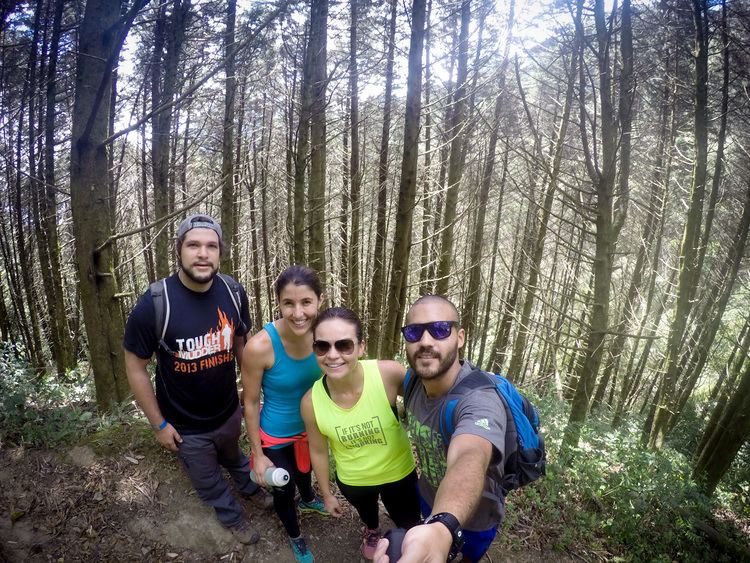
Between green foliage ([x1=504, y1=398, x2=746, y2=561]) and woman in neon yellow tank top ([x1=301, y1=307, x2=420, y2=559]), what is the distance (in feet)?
6.63

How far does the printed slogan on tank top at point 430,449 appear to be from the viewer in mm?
2043

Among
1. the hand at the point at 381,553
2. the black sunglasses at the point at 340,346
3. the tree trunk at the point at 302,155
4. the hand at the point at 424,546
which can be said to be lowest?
the hand at the point at 381,553

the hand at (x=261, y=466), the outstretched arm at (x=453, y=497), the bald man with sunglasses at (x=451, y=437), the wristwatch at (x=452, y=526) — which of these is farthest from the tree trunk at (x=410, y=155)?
the wristwatch at (x=452, y=526)

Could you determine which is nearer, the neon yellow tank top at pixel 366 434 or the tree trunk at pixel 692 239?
the neon yellow tank top at pixel 366 434

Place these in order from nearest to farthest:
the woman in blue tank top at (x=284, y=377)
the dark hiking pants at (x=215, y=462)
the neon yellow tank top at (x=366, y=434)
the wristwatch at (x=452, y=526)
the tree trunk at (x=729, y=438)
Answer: the wristwatch at (x=452, y=526) < the neon yellow tank top at (x=366, y=434) < the woman in blue tank top at (x=284, y=377) < the dark hiking pants at (x=215, y=462) < the tree trunk at (x=729, y=438)

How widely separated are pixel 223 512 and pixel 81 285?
A: 2460mm

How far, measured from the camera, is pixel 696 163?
722 centimetres

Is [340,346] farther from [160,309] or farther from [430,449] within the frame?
[160,309]

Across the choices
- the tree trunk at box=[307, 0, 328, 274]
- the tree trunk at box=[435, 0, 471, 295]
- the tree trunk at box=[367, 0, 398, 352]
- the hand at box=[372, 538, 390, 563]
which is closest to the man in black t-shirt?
the hand at box=[372, 538, 390, 563]

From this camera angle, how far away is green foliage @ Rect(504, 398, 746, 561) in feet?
12.3

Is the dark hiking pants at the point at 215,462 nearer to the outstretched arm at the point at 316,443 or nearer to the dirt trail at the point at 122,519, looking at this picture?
the dirt trail at the point at 122,519

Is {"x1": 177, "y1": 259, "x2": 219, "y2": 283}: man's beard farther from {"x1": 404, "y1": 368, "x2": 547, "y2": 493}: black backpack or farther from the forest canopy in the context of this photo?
{"x1": 404, "y1": 368, "x2": 547, "y2": 493}: black backpack

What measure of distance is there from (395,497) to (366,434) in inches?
23.2

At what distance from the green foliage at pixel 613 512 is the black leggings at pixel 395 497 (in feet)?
5.27
